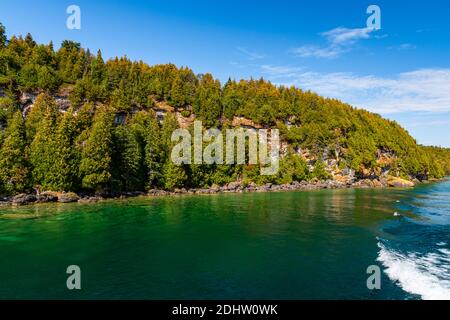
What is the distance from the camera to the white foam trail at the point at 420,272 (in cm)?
2066

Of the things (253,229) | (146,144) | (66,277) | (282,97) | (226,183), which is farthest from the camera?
(282,97)

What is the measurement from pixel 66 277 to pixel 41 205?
43.2 m

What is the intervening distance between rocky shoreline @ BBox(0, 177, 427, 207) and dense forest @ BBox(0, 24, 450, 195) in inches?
89.8

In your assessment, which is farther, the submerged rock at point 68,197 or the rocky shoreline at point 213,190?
the submerged rock at point 68,197

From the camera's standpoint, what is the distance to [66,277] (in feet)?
75.4

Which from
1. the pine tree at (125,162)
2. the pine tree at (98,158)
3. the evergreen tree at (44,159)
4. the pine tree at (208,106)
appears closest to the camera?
the evergreen tree at (44,159)

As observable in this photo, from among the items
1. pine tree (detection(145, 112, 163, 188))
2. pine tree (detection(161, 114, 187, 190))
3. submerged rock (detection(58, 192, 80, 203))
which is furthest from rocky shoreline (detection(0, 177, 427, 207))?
pine tree (detection(145, 112, 163, 188))

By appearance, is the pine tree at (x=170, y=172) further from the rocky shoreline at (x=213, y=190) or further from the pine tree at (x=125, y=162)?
the pine tree at (x=125, y=162)

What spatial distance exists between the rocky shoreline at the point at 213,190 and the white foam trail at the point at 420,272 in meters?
57.3

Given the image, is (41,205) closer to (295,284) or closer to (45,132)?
(45,132)

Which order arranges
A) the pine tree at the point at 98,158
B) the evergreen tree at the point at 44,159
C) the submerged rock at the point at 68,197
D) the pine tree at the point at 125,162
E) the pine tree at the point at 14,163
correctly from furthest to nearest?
the pine tree at the point at 125,162 < the pine tree at the point at 98,158 < the evergreen tree at the point at 44,159 < the submerged rock at the point at 68,197 < the pine tree at the point at 14,163

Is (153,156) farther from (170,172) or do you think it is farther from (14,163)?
(14,163)

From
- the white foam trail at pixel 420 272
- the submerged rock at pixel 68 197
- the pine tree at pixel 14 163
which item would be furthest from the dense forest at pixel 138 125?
the white foam trail at pixel 420 272

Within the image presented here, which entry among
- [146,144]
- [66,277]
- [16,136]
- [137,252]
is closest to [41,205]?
[16,136]
